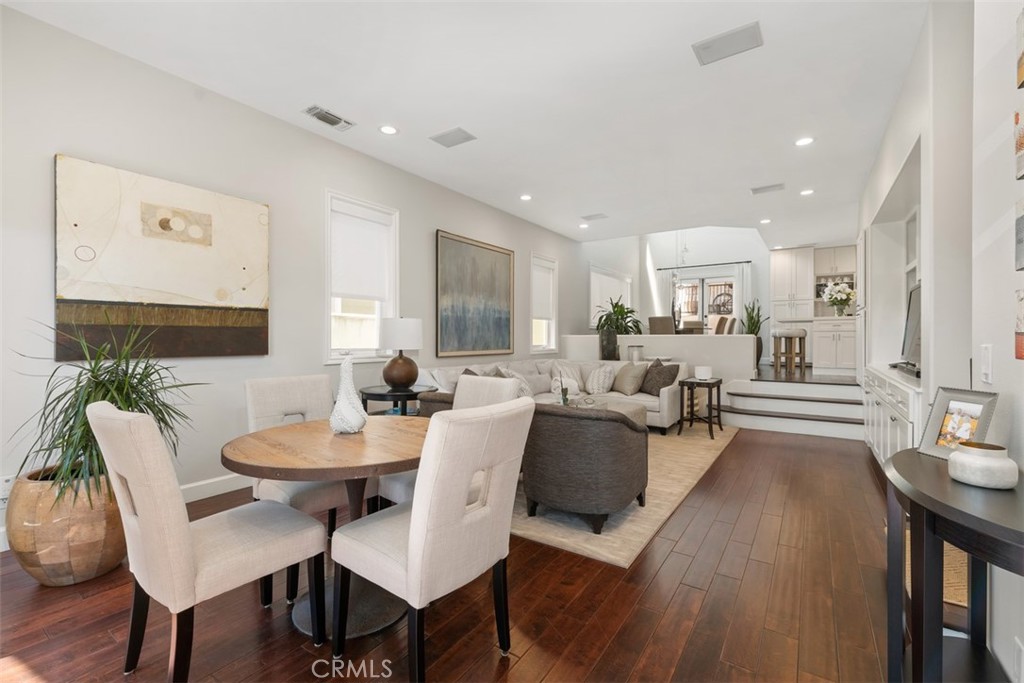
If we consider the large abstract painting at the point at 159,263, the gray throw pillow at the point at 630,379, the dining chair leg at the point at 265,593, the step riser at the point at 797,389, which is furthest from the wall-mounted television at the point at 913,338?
the large abstract painting at the point at 159,263

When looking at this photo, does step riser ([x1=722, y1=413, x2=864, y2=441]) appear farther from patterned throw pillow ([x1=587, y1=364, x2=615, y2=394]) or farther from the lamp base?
the lamp base

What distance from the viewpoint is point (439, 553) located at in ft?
4.54

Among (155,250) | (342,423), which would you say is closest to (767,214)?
(342,423)

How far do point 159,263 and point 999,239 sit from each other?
158 inches

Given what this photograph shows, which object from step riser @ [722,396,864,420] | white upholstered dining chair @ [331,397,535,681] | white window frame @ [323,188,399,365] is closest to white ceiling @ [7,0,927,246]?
white window frame @ [323,188,399,365]

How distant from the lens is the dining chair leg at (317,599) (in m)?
1.67

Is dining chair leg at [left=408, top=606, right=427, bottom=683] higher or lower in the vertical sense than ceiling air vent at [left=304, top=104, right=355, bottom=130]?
lower

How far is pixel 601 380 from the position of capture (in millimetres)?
5988

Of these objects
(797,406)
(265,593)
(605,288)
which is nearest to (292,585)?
(265,593)

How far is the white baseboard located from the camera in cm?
303

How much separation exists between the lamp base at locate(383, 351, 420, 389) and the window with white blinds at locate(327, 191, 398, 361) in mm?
570

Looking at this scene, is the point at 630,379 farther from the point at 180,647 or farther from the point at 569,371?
the point at 180,647

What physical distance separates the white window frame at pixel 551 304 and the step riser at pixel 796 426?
8.98ft

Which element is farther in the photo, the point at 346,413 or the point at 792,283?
the point at 792,283
